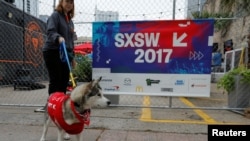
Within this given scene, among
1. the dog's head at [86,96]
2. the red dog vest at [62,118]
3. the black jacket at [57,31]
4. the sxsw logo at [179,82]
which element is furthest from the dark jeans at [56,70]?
the sxsw logo at [179,82]

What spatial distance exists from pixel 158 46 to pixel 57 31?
2284 mm

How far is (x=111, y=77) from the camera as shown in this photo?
6.31m

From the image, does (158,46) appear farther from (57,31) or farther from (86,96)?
(86,96)

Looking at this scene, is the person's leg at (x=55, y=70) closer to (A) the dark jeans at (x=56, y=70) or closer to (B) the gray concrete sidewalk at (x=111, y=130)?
(A) the dark jeans at (x=56, y=70)

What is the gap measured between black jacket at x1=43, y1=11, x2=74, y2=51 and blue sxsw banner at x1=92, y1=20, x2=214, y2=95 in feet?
4.83

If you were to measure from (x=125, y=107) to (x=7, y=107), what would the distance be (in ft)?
8.78

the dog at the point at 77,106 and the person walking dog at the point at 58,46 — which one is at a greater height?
→ the person walking dog at the point at 58,46

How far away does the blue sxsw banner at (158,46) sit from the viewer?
6016mm

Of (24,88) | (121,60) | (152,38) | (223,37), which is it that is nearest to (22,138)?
(121,60)

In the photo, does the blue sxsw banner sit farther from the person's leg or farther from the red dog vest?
the red dog vest

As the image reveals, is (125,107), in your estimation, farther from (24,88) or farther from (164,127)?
(24,88)

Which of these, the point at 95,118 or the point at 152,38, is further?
the point at 152,38

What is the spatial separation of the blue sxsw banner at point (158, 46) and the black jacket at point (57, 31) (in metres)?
1.47

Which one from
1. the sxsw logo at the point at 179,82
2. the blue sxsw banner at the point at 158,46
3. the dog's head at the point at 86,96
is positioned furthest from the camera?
the sxsw logo at the point at 179,82
